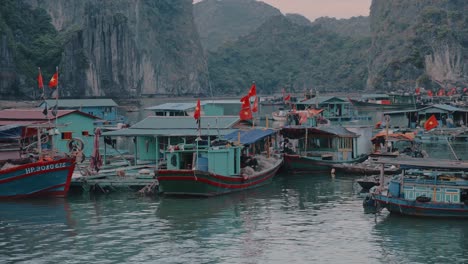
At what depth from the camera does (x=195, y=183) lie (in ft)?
104

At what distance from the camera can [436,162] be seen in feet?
91.5

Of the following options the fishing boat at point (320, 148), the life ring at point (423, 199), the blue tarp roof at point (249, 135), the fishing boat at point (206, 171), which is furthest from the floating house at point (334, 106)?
the life ring at point (423, 199)

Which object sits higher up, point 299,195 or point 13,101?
point 13,101

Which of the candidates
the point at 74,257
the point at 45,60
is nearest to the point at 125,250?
the point at 74,257

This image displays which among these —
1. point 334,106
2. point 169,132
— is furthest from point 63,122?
point 334,106

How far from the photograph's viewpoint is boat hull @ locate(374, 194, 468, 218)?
2677 centimetres

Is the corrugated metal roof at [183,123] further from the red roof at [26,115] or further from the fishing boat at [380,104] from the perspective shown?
the fishing boat at [380,104]

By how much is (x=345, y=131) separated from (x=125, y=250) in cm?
2171

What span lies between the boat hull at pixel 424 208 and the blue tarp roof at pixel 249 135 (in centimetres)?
986

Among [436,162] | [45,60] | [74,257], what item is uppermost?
[45,60]

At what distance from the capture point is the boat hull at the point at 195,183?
31234mm

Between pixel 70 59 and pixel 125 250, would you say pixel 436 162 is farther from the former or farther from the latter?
pixel 70 59

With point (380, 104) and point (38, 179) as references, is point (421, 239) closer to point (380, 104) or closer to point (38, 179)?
point (38, 179)

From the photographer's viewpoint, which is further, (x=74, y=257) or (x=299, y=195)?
(x=299, y=195)
